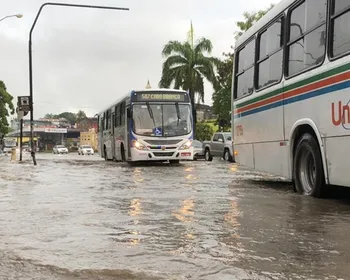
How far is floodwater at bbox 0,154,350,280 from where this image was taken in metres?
4.07

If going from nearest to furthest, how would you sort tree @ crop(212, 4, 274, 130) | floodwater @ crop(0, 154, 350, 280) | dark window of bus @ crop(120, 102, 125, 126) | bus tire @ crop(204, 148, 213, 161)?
floodwater @ crop(0, 154, 350, 280) → dark window of bus @ crop(120, 102, 125, 126) → bus tire @ crop(204, 148, 213, 161) → tree @ crop(212, 4, 274, 130)

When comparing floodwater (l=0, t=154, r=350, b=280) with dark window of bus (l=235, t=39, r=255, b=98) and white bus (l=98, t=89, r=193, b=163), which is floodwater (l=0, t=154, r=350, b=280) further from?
white bus (l=98, t=89, r=193, b=163)

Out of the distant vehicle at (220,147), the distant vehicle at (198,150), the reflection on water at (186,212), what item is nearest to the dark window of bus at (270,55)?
the reflection on water at (186,212)

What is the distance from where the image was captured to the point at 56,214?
6.94 m

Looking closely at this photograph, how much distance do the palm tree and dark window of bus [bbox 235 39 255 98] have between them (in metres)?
28.7

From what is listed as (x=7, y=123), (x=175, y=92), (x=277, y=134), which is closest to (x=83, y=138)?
(x=7, y=123)

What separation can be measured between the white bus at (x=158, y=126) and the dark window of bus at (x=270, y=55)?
9.82 m

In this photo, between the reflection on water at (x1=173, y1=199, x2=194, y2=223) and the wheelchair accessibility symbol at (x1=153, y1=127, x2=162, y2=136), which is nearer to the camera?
the reflection on water at (x1=173, y1=199, x2=194, y2=223)

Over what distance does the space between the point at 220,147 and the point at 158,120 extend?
9.35 meters

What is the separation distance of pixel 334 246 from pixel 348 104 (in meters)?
2.83

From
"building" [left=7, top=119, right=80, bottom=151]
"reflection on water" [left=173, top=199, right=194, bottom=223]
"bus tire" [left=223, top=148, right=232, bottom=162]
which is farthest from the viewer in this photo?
"building" [left=7, top=119, right=80, bottom=151]

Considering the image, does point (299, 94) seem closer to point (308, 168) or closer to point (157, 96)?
point (308, 168)

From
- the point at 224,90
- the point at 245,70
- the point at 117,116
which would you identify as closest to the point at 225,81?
the point at 224,90

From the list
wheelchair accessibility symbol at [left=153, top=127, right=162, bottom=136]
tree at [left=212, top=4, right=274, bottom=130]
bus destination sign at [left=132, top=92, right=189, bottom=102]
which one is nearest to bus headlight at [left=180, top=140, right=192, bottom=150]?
wheelchair accessibility symbol at [left=153, top=127, right=162, bottom=136]
